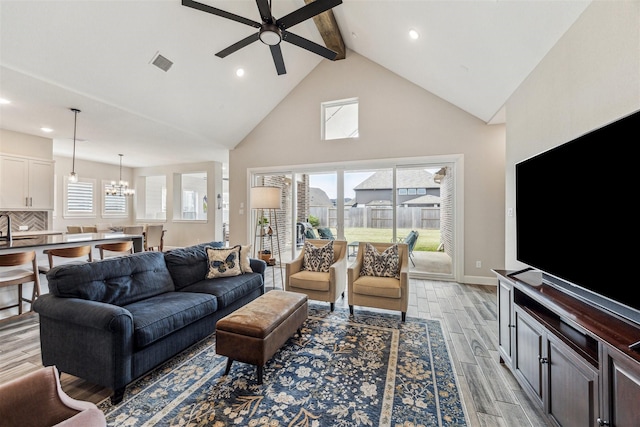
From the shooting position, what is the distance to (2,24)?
2.65m

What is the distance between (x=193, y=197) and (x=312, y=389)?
28.8ft

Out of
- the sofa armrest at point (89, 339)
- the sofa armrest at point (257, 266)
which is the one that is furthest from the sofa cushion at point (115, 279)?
the sofa armrest at point (257, 266)

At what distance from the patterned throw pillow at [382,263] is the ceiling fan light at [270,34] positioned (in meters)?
2.72

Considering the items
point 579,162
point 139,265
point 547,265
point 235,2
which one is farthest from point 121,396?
point 235,2

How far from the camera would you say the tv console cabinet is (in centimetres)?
105

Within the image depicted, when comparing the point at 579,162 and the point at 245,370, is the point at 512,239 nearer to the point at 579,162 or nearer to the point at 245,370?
the point at 579,162

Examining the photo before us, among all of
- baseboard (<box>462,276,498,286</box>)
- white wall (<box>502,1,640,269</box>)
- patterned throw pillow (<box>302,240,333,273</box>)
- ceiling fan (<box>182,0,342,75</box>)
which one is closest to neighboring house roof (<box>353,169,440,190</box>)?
baseboard (<box>462,276,498,286</box>)

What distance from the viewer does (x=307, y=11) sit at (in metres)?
2.50

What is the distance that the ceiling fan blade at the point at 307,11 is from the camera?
2363mm

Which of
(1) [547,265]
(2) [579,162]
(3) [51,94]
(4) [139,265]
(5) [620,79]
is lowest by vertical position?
(4) [139,265]

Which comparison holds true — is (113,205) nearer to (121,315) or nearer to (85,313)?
(85,313)

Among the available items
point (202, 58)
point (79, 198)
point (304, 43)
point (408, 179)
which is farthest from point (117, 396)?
point (79, 198)

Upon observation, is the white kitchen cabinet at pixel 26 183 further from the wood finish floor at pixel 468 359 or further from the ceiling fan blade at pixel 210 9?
the ceiling fan blade at pixel 210 9

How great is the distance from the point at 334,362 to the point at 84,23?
175 inches
